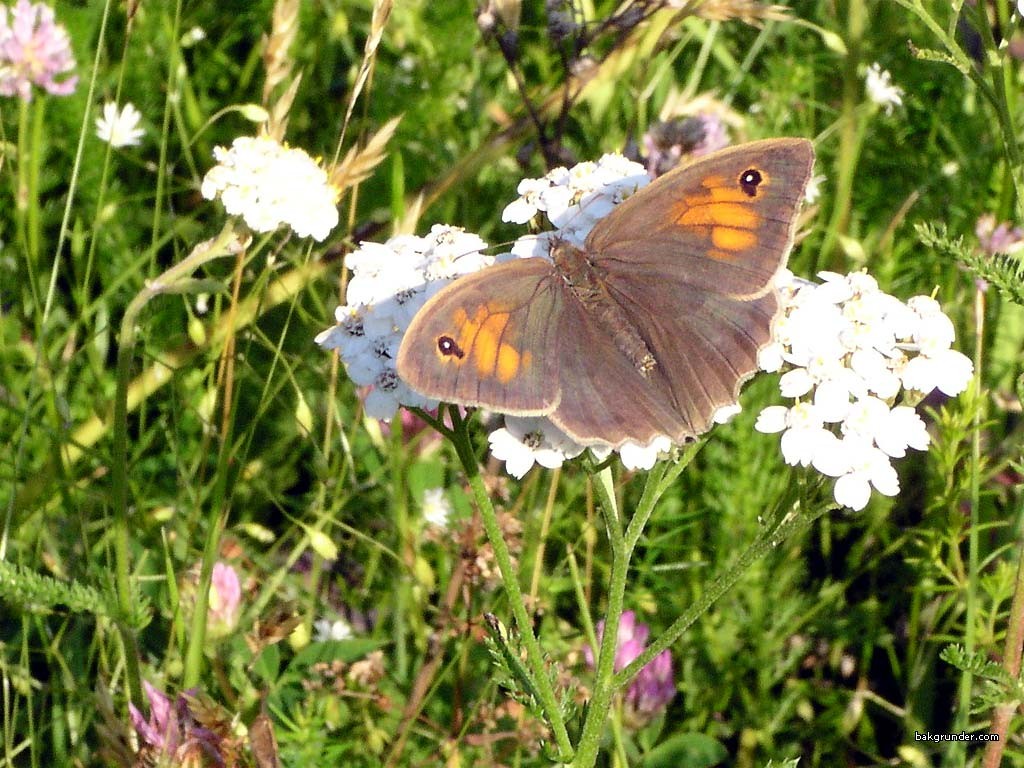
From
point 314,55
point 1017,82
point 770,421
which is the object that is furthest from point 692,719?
point 314,55

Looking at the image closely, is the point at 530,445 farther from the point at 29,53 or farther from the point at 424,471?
the point at 29,53

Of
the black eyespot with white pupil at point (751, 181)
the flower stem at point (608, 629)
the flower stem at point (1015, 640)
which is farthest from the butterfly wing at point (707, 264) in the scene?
the flower stem at point (1015, 640)

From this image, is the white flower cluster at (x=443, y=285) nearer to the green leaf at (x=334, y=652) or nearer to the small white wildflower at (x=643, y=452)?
the small white wildflower at (x=643, y=452)

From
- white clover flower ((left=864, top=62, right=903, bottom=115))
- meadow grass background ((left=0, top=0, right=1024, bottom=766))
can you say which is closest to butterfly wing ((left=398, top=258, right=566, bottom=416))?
meadow grass background ((left=0, top=0, right=1024, bottom=766))

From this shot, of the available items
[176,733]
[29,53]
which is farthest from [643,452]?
[29,53]

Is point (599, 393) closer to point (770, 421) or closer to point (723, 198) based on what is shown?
point (770, 421)
